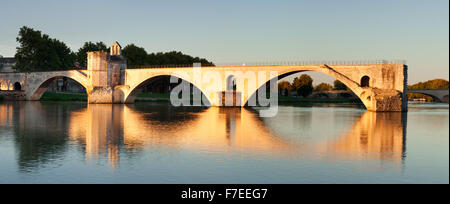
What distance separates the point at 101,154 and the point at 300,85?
10155cm

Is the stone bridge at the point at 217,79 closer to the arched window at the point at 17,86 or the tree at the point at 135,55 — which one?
the arched window at the point at 17,86

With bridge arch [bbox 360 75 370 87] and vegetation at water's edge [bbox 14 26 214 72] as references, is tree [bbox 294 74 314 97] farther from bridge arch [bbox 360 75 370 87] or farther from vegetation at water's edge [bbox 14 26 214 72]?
bridge arch [bbox 360 75 370 87]

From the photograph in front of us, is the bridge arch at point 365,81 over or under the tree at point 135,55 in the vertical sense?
under

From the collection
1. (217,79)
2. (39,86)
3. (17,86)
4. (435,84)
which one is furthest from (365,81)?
(435,84)

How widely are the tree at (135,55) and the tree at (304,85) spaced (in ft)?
140

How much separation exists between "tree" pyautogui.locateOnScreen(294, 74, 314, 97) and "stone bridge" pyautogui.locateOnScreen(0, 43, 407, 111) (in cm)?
4988

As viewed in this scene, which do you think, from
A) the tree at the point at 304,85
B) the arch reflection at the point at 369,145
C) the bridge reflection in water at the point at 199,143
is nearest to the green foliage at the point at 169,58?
the tree at the point at 304,85

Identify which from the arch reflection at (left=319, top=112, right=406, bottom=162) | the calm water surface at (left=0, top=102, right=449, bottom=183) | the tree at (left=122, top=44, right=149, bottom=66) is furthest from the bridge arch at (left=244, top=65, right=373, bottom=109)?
the tree at (left=122, top=44, right=149, bottom=66)

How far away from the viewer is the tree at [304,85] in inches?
4348

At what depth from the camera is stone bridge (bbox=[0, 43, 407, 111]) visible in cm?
4800

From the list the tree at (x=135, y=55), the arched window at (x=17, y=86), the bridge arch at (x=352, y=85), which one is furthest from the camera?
the tree at (x=135, y=55)

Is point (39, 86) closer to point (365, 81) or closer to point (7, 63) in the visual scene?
point (7, 63)
